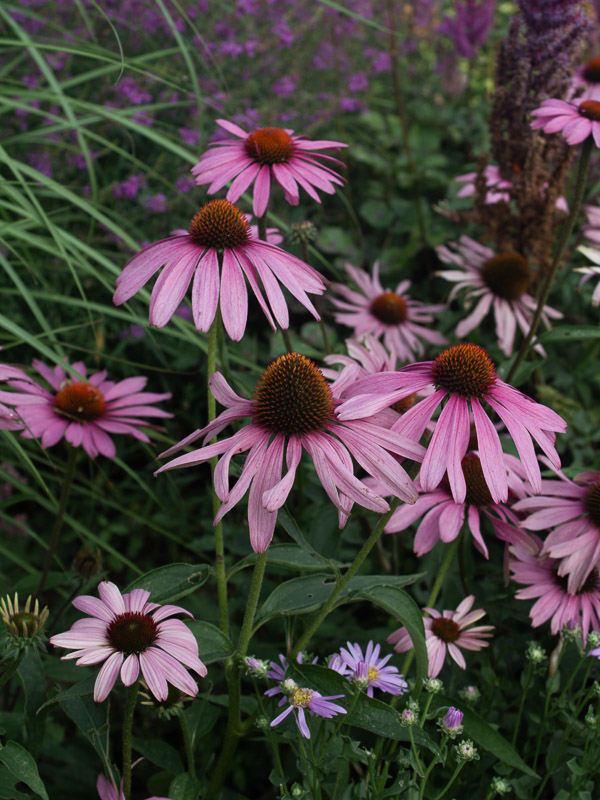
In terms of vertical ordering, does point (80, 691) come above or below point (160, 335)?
above

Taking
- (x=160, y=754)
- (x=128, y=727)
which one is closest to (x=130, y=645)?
(x=128, y=727)

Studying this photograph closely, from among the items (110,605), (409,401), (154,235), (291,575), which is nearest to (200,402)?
(154,235)

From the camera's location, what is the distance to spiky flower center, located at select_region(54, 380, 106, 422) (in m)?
1.50

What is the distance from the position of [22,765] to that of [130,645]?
22 cm

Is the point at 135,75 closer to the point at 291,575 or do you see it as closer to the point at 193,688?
the point at 291,575

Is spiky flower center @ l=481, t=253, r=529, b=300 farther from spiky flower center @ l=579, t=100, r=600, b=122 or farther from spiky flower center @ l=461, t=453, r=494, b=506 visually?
spiky flower center @ l=461, t=453, r=494, b=506

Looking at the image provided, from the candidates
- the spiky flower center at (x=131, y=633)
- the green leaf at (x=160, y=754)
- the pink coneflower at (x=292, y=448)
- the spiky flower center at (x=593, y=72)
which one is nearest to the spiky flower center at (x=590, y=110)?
the spiky flower center at (x=593, y=72)

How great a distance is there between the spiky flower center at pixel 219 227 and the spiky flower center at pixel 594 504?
2.46 ft

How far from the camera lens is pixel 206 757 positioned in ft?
4.69

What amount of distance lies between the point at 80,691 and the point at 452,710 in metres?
0.49

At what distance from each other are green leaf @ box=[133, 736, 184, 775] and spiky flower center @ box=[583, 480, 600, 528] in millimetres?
819

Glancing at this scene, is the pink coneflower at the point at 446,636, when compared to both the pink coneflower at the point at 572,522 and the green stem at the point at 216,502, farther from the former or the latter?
the green stem at the point at 216,502

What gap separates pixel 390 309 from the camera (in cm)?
206

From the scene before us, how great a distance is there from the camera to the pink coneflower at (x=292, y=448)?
0.92 m
